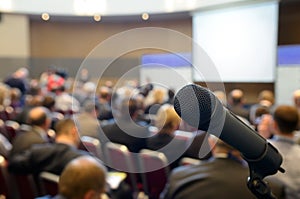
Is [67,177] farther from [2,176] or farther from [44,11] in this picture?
[44,11]

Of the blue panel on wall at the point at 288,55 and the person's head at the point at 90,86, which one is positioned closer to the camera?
the person's head at the point at 90,86

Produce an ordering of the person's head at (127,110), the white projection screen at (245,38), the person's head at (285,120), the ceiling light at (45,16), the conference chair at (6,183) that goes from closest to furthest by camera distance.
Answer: the person's head at (127,110) → the person's head at (285,120) → the conference chair at (6,183) → the white projection screen at (245,38) → the ceiling light at (45,16)

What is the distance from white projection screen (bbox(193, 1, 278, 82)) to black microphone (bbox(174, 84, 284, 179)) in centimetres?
826

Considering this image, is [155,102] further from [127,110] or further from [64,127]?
[64,127]

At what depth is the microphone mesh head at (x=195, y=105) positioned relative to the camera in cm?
51

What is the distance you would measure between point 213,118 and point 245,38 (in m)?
9.08

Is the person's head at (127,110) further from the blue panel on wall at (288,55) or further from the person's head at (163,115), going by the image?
the blue panel on wall at (288,55)

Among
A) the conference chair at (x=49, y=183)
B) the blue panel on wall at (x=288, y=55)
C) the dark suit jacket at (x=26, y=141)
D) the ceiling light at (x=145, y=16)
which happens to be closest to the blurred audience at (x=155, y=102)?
the conference chair at (x=49, y=183)

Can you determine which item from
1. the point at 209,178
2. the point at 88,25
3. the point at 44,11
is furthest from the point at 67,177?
the point at 88,25

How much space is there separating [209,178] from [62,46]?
11.5 meters

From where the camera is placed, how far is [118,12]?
11133 mm

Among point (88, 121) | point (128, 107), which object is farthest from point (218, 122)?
point (88, 121)

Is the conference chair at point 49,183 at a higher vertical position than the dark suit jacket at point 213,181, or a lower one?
lower

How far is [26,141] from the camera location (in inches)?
131
